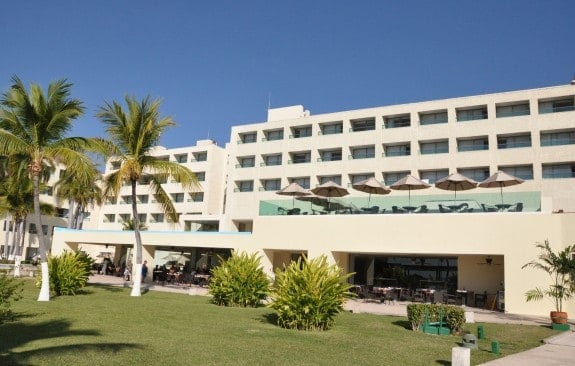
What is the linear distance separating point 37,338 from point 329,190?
19.3 metres

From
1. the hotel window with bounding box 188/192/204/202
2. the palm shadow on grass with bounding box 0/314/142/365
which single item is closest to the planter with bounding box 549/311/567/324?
the palm shadow on grass with bounding box 0/314/142/365

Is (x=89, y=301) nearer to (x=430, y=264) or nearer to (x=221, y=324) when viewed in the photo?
(x=221, y=324)

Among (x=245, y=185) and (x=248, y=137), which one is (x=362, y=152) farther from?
(x=248, y=137)

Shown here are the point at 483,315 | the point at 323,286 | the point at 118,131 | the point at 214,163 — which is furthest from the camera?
the point at 214,163

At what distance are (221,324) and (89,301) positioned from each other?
7593mm

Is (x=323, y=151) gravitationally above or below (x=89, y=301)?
above

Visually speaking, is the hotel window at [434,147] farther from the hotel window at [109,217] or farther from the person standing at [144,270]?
the hotel window at [109,217]

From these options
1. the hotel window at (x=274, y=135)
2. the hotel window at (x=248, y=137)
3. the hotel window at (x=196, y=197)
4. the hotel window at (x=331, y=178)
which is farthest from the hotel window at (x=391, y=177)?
the hotel window at (x=196, y=197)

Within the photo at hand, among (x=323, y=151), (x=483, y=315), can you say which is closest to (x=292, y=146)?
(x=323, y=151)

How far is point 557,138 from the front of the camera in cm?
3966

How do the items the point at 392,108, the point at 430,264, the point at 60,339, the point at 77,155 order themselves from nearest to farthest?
1. the point at 60,339
2. the point at 77,155
3. the point at 430,264
4. the point at 392,108

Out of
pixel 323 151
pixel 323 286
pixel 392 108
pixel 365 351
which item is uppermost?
pixel 392 108

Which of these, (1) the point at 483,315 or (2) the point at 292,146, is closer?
(1) the point at 483,315

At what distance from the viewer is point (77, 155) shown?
1942 centimetres
